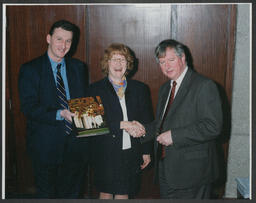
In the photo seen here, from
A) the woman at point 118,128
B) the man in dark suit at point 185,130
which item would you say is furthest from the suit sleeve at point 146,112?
the man in dark suit at point 185,130

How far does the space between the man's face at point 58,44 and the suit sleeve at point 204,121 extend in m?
1.19

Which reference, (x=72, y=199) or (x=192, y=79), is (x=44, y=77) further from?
(x=192, y=79)

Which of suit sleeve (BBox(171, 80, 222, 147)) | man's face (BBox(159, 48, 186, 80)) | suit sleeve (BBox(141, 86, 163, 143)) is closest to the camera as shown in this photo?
suit sleeve (BBox(171, 80, 222, 147))

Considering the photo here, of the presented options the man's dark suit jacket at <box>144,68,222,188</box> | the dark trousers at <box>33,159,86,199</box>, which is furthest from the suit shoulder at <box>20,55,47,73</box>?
the man's dark suit jacket at <box>144,68,222,188</box>

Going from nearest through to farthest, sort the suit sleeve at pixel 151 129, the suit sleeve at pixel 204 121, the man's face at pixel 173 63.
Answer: the suit sleeve at pixel 204 121 → the man's face at pixel 173 63 → the suit sleeve at pixel 151 129

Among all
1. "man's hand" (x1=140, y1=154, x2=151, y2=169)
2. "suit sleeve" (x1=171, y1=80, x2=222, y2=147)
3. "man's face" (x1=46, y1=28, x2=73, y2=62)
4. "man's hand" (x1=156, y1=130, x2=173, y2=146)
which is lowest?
"man's hand" (x1=140, y1=154, x2=151, y2=169)

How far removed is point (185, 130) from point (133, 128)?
0.47 meters

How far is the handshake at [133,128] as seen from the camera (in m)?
2.21

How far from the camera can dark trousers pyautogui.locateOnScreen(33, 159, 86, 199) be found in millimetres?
2254

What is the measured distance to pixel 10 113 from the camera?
90.0 inches

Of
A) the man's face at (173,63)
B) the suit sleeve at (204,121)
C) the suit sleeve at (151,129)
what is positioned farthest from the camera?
the suit sleeve at (151,129)

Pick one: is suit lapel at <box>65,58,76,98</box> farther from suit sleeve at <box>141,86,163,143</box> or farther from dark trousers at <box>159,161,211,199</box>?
dark trousers at <box>159,161,211,199</box>

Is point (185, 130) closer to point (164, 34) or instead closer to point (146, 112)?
point (146, 112)

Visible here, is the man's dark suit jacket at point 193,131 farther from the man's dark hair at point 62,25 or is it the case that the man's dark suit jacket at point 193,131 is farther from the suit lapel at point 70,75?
the man's dark hair at point 62,25
